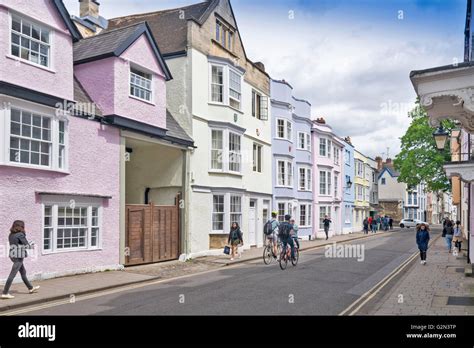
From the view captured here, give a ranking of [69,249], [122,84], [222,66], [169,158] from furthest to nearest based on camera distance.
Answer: [222,66] → [169,158] → [122,84] → [69,249]

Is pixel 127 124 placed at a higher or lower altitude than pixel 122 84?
lower

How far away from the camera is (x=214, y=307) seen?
30.7 feet

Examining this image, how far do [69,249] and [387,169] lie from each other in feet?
234

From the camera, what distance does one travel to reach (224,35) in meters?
23.7

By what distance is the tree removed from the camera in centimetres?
3919

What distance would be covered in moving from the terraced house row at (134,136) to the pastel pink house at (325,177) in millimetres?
6438

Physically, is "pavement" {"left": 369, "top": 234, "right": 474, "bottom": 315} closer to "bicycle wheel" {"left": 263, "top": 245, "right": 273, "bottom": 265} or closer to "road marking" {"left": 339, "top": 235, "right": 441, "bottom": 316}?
"road marking" {"left": 339, "top": 235, "right": 441, "bottom": 316}

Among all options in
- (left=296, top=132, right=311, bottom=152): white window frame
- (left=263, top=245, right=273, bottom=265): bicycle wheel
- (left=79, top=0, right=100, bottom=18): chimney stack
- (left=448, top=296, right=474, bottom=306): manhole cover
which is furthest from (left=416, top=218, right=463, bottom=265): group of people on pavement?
(left=79, top=0, right=100, bottom=18): chimney stack

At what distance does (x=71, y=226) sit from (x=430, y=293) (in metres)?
10.1

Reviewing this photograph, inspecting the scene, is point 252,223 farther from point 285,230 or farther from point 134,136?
point 134,136

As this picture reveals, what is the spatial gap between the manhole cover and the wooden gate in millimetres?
10438

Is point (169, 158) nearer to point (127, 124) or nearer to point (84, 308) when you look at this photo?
point (127, 124)

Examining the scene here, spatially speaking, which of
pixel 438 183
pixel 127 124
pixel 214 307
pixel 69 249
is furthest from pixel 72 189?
pixel 438 183

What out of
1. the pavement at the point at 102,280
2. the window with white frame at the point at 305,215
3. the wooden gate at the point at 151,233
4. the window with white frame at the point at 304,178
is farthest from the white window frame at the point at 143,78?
the window with white frame at the point at 305,215
